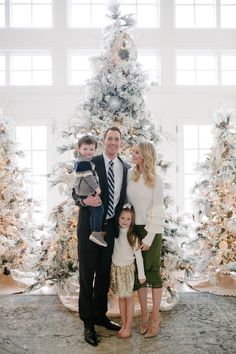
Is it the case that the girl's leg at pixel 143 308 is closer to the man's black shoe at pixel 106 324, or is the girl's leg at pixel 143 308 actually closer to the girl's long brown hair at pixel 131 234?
the man's black shoe at pixel 106 324

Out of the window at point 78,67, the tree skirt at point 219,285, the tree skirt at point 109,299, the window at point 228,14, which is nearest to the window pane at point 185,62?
the window at point 228,14

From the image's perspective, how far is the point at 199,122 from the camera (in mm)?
6465

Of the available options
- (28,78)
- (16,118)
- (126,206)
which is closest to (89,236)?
(126,206)

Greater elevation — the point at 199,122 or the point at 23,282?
the point at 199,122

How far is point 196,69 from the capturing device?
6.72 metres

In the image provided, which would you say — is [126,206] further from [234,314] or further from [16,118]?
[16,118]

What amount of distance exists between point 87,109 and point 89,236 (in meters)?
1.45

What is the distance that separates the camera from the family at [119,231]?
2.97 m

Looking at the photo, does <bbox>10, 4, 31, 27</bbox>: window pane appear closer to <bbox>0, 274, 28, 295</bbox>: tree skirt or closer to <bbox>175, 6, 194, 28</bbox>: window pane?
<bbox>175, 6, 194, 28</bbox>: window pane

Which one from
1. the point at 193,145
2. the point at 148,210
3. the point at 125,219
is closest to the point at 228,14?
the point at 193,145

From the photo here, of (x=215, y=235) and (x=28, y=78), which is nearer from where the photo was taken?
(x=215, y=235)

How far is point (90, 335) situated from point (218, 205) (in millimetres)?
2260

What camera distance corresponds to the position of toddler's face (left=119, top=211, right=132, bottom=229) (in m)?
3.02

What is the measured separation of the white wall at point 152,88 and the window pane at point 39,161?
164mm
